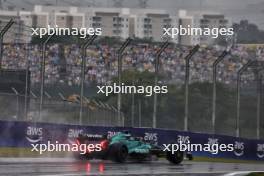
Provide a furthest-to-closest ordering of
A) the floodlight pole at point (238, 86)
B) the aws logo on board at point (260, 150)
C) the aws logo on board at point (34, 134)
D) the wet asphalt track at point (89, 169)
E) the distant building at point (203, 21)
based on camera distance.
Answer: the distant building at point (203, 21) < the aws logo on board at point (260, 150) < the floodlight pole at point (238, 86) < the aws logo on board at point (34, 134) < the wet asphalt track at point (89, 169)

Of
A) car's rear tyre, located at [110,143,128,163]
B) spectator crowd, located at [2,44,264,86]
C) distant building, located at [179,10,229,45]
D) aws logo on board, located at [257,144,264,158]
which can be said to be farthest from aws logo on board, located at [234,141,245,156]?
car's rear tyre, located at [110,143,128,163]

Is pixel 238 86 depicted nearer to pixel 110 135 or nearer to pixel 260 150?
pixel 260 150

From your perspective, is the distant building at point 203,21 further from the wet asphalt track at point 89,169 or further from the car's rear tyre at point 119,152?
the car's rear tyre at point 119,152

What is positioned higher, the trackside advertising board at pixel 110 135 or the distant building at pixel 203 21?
the distant building at pixel 203 21

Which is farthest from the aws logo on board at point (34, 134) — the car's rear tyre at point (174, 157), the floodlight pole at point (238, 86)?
the floodlight pole at point (238, 86)

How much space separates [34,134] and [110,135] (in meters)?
2.76

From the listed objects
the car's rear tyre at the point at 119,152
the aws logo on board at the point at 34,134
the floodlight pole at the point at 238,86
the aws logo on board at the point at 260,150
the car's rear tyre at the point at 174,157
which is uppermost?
the floodlight pole at the point at 238,86

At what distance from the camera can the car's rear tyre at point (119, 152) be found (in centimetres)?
2278

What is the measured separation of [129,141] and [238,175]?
588cm

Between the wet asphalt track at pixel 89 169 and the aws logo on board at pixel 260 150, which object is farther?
the aws logo on board at pixel 260 150

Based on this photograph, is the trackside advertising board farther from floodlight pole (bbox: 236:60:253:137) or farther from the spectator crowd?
the spectator crowd

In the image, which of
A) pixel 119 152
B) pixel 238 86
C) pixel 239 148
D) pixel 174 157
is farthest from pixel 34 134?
pixel 239 148

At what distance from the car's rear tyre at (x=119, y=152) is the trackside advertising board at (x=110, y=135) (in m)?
3.38

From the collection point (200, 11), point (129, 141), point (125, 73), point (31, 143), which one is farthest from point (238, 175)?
point (200, 11)
